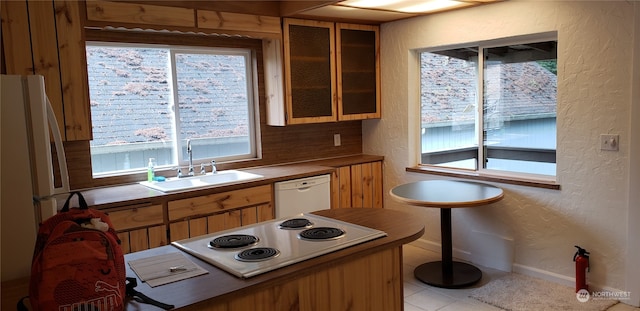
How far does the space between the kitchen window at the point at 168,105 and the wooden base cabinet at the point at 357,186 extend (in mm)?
833

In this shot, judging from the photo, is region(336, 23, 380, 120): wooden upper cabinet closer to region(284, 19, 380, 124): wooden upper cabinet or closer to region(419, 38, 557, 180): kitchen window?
region(284, 19, 380, 124): wooden upper cabinet

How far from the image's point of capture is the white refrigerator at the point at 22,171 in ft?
5.30

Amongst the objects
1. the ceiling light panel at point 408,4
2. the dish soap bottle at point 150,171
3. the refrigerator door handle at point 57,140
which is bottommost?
the dish soap bottle at point 150,171

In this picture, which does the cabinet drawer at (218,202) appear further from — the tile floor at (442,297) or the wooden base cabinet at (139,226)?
the tile floor at (442,297)

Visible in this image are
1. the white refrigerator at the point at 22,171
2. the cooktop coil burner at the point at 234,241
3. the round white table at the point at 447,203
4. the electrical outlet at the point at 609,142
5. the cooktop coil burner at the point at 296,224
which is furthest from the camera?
the round white table at the point at 447,203

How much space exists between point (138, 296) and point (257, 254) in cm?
49

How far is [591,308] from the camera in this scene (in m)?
3.19

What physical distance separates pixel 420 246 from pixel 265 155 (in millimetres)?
1721

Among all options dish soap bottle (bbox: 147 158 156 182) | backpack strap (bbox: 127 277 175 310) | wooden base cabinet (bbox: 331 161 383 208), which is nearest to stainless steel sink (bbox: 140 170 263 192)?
dish soap bottle (bbox: 147 158 156 182)

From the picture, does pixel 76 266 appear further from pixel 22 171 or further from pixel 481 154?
pixel 481 154

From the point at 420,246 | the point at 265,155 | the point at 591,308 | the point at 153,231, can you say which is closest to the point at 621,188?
the point at 591,308

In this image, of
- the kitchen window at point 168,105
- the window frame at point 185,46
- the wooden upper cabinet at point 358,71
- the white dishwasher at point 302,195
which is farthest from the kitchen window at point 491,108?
the kitchen window at point 168,105

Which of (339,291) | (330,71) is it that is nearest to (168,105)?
(330,71)

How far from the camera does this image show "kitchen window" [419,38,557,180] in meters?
3.72
